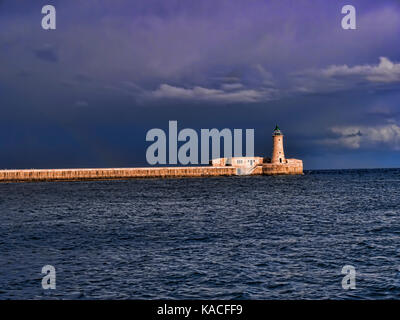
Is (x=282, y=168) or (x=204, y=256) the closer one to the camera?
(x=204, y=256)

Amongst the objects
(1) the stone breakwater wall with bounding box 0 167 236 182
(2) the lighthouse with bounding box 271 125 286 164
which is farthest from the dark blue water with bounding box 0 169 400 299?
(2) the lighthouse with bounding box 271 125 286 164

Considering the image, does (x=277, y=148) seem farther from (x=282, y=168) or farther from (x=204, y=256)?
(x=204, y=256)

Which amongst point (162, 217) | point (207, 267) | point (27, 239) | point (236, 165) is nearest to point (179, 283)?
point (207, 267)

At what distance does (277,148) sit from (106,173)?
57.2 metres

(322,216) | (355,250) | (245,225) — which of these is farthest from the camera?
(322,216)

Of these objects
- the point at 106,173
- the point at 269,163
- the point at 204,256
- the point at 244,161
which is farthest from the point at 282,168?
the point at 204,256

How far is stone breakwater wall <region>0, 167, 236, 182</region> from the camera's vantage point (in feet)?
362

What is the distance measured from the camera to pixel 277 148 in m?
127

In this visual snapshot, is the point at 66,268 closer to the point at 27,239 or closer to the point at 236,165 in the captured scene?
the point at 27,239

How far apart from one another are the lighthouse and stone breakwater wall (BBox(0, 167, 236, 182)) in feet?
48.4
